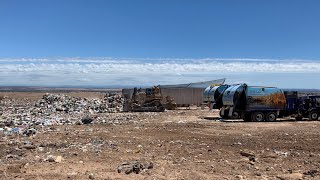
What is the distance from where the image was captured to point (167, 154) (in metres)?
12.4

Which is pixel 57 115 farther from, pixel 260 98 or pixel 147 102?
pixel 260 98

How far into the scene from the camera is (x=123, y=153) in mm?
12703

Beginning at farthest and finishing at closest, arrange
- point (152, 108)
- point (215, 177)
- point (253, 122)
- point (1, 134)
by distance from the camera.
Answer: point (152, 108) < point (253, 122) < point (1, 134) < point (215, 177)

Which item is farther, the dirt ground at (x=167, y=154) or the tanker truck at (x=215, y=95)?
the tanker truck at (x=215, y=95)

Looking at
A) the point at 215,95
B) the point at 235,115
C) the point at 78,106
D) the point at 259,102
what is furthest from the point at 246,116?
the point at 78,106

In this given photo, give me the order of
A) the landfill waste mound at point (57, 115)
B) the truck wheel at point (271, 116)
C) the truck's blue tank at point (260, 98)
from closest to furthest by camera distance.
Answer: the landfill waste mound at point (57, 115) → the truck's blue tank at point (260, 98) → the truck wheel at point (271, 116)

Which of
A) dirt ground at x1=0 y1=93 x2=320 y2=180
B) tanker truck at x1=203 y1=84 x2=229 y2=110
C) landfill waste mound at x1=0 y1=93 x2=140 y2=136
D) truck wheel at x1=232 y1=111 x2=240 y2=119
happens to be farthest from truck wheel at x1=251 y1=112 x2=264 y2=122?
landfill waste mound at x1=0 y1=93 x2=140 y2=136

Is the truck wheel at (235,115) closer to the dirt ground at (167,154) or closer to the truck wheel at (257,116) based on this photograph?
the truck wheel at (257,116)

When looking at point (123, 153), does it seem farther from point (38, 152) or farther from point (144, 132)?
point (144, 132)

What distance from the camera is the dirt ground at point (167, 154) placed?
9758mm

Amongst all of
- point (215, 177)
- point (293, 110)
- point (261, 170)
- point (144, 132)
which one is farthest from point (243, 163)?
point (293, 110)

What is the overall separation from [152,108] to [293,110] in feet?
40.3

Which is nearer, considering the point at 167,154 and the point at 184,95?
the point at 167,154

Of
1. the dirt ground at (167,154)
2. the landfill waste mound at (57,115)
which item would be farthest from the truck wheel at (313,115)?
the landfill waste mound at (57,115)
